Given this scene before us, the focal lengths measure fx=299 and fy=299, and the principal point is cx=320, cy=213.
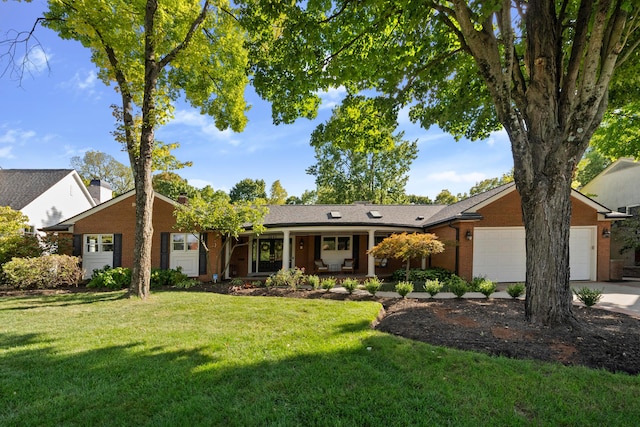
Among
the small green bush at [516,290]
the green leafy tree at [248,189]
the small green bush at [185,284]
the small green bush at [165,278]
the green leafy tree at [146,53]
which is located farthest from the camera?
the green leafy tree at [248,189]

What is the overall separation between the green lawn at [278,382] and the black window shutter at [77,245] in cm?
919

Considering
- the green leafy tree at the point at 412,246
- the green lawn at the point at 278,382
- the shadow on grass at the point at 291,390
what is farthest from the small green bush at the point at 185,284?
the green leafy tree at the point at 412,246

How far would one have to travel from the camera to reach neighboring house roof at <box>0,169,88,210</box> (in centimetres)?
1805

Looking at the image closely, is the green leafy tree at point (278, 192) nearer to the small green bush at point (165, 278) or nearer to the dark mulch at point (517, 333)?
the small green bush at point (165, 278)

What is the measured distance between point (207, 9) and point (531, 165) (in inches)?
412

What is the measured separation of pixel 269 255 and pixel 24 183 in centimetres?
1715

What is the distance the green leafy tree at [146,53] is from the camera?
30.3ft

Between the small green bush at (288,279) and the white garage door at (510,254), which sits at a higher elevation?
the white garage door at (510,254)

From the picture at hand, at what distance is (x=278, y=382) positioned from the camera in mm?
3562

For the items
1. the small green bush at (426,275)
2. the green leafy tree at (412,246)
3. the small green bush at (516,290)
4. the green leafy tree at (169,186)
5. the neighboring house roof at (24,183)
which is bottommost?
the small green bush at (426,275)

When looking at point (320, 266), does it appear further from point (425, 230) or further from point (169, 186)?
point (169, 186)

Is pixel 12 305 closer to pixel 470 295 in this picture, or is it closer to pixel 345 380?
pixel 345 380

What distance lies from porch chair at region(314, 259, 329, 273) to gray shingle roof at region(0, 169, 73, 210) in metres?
17.4

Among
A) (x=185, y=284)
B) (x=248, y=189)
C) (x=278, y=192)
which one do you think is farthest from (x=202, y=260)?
(x=248, y=189)
